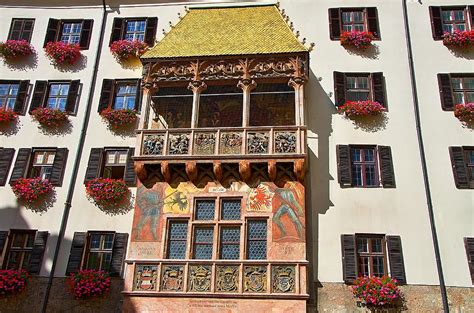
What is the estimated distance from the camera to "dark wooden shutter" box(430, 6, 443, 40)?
21.4m

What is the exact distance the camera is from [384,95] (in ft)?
66.8

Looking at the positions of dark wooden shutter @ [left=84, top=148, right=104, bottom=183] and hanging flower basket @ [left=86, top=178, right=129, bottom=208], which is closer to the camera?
hanging flower basket @ [left=86, top=178, right=129, bottom=208]

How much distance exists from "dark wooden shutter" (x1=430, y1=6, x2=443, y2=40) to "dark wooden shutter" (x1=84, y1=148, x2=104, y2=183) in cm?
1304

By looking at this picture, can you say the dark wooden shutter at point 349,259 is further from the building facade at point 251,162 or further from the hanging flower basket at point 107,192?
the hanging flower basket at point 107,192

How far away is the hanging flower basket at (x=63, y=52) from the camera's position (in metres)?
22.1

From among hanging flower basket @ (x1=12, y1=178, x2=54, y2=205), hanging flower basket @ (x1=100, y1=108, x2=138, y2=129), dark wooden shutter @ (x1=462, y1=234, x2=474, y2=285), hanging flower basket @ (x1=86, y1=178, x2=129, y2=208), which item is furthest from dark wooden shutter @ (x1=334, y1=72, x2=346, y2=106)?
hanging flower basket @ (x1=12, y1=178, x2=54, y2=205)

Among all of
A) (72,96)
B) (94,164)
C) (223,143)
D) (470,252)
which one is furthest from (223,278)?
(72,96)

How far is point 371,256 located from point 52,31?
49.8ft

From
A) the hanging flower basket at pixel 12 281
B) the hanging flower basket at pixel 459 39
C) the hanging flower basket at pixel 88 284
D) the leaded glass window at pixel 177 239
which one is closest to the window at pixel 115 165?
the leaded glass window at pixel 177 239

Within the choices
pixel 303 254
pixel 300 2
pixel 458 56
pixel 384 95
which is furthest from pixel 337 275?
pixel 300 2

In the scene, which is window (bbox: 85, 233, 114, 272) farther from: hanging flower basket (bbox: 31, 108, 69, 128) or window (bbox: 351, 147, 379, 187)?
window (bbox: 351, 147, 379, 187)

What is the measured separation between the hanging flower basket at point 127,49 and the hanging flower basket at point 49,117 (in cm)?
324

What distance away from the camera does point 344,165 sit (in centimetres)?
1902

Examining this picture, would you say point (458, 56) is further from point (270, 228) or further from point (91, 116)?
point (91, 116)
